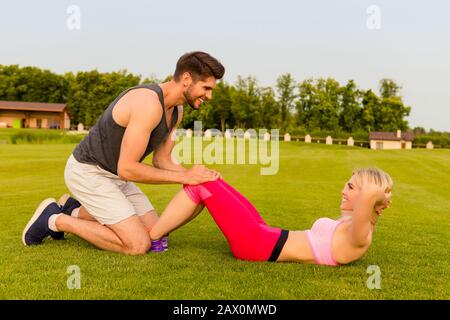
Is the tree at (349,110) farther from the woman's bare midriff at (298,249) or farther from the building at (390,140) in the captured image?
the woman's bare midriff at (298,249)

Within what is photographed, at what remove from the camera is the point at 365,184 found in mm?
3768

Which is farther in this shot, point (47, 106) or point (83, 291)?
point (47, 106)

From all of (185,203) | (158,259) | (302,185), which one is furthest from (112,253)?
(302,185)

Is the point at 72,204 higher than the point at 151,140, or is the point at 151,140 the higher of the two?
the point at 151,140

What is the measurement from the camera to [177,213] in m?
4.54

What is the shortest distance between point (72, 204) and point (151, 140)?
1552 millimetres

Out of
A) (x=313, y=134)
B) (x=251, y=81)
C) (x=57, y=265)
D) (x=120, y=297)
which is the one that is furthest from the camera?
(x=251, y=81)

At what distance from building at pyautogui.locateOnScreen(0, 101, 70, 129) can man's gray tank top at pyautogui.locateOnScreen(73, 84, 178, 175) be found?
8385 cm

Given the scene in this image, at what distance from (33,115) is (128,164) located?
89.1 m

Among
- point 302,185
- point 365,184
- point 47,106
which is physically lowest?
point 302,185

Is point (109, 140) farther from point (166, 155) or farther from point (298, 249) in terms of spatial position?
point (298, 249)

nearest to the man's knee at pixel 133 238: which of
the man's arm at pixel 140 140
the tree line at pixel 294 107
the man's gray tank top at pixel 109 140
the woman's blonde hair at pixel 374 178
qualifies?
the man's arm at pixel 140 140

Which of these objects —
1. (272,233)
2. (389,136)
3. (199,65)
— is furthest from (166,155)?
(389,136)
